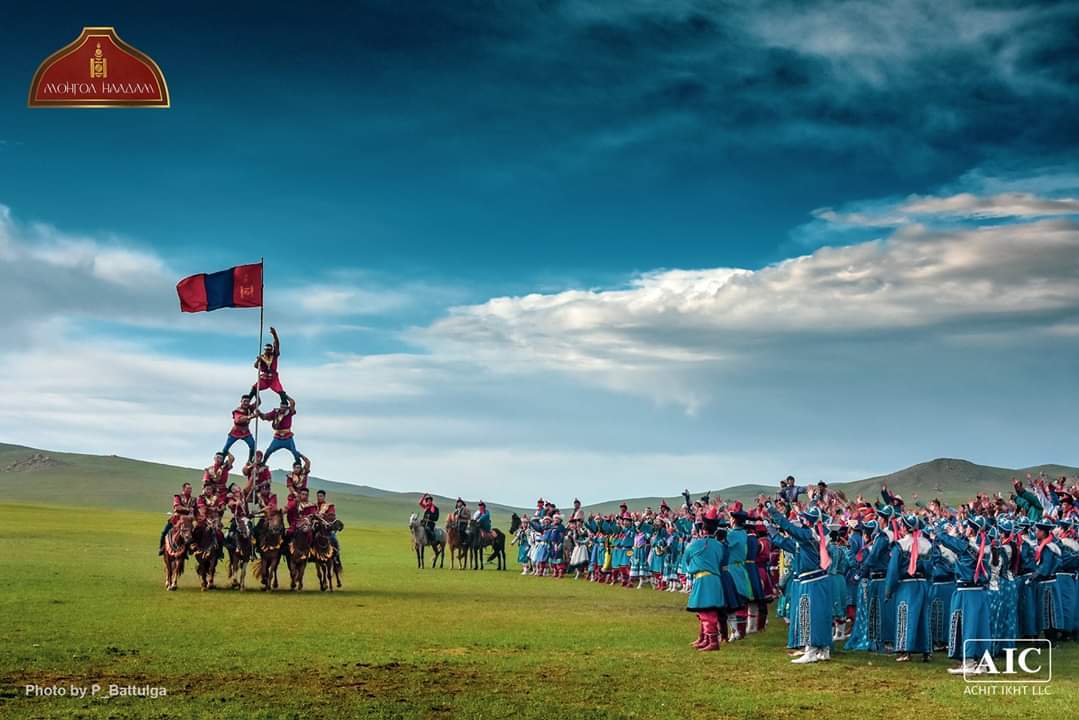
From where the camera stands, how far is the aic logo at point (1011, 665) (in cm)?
1534

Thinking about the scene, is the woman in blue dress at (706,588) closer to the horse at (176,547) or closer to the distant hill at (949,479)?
the horse at (176,547)

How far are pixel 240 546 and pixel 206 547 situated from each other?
91cm

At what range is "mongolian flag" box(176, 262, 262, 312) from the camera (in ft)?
105

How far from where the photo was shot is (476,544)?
43188mm

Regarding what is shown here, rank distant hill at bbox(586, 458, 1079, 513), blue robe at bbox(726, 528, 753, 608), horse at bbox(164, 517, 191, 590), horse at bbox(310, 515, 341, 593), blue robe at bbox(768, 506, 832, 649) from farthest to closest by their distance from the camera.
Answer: distant hill at bbox(586, 458, 1079, 513) < horse at bbox(310, 515, 341, 593) < horse at bbox(164, 517, 191, 590) < blue robe at bbox(726, 528, 753, 608) < blue robe at bbox(768, 506, 832, 649)

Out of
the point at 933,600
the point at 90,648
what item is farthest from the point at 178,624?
the point at 933,600

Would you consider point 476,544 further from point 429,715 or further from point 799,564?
point 429,715

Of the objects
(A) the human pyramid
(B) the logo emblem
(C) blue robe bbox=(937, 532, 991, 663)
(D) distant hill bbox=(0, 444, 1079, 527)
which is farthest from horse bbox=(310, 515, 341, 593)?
(D) distant hill bbox=(0, 444, 1079, 527)

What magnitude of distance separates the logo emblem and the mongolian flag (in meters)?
9.60

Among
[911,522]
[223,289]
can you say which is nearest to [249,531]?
[223,289]

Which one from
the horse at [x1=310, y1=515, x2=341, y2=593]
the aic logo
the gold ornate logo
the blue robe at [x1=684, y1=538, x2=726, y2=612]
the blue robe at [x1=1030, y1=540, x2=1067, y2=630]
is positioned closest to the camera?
the aic logo

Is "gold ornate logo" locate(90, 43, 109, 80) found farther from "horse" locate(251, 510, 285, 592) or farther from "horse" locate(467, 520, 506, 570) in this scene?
"horse" locate(467, 520, 506, 570)

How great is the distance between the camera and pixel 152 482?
158500 millimetres

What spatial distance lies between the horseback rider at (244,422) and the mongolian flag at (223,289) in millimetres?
3271
